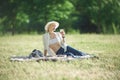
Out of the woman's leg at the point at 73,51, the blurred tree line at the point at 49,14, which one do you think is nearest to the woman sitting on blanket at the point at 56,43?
the woman's leg at the point at 73,51

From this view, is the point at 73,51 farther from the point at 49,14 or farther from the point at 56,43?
the point at 49,14

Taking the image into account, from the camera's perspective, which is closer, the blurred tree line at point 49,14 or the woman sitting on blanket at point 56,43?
the woman sitting on blanket at point 56,43

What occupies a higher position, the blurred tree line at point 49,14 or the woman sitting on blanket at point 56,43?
the blurred tree line at point 49,14

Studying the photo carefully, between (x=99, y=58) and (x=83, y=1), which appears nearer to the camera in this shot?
(x=99, y=58)

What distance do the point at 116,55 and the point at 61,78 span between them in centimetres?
439

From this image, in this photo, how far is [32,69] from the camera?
9977 millimetres

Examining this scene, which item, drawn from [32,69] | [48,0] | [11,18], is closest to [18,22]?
[11,18]

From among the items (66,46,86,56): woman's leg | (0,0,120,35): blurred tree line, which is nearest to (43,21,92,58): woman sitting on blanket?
(66,46,86,56): woman's leg

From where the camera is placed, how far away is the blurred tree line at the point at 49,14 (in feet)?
106

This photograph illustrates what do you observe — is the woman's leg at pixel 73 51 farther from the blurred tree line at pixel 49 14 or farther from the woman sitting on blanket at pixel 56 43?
the blurred tree line at pixel 49 14

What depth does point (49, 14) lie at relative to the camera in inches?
1259

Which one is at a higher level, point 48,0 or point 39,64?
point 48,0

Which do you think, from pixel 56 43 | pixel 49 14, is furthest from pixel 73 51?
pixel 49 14

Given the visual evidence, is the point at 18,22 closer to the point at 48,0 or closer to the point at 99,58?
the point at 48,0
